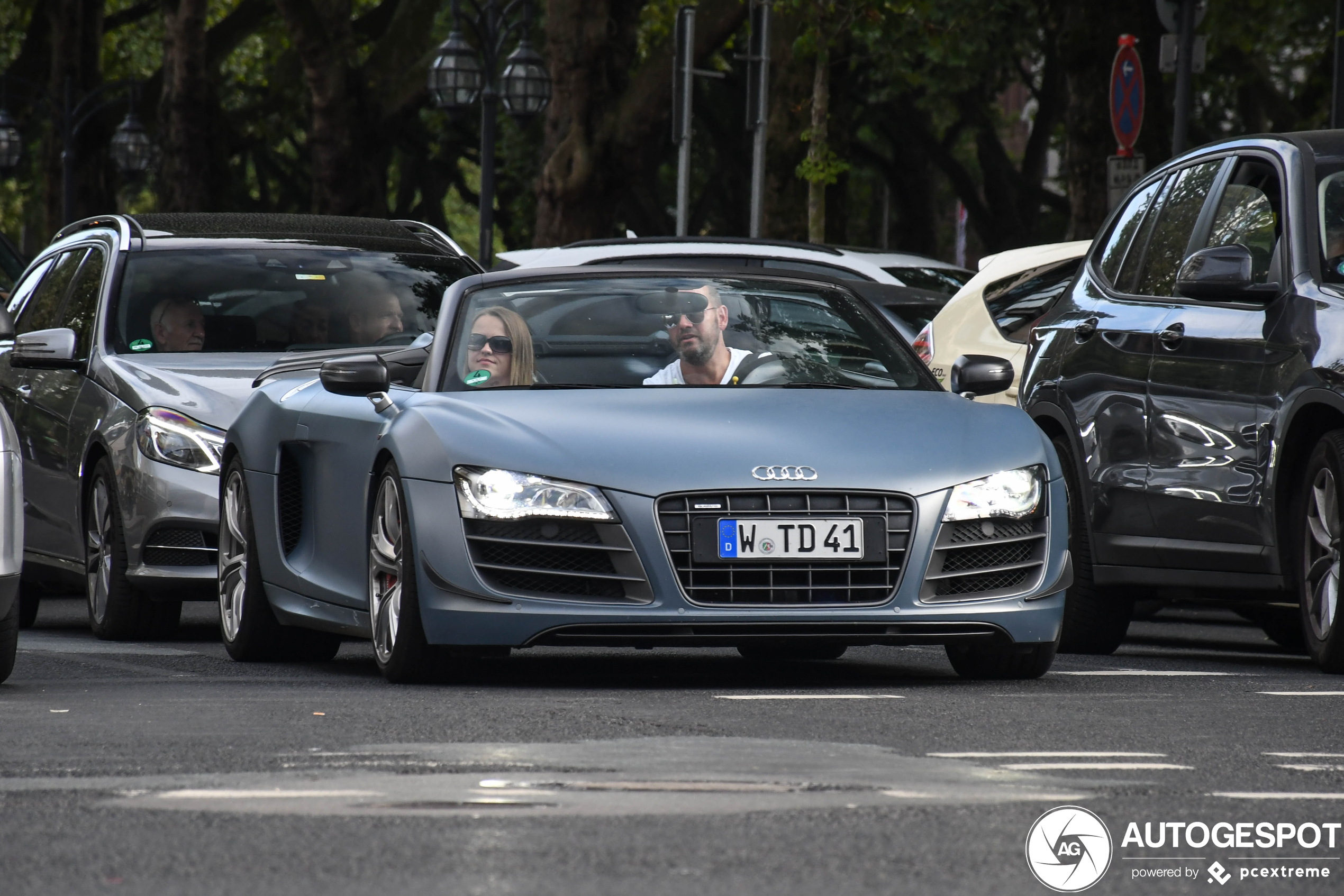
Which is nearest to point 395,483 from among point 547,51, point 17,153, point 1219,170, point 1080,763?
point 1080,763

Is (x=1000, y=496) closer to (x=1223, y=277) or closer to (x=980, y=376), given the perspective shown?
(x=980, y=376)

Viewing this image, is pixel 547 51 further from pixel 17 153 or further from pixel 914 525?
pixel 914 525

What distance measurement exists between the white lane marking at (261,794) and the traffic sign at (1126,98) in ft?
44.8

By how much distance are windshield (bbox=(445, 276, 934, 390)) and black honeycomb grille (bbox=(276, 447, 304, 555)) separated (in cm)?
92

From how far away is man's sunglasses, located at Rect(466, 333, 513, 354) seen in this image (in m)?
8.59

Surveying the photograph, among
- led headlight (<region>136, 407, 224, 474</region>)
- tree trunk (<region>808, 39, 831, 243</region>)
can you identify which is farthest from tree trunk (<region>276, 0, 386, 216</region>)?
led headlight (<region>136, 407, 224, 474</region>)

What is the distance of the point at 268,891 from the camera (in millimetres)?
4453

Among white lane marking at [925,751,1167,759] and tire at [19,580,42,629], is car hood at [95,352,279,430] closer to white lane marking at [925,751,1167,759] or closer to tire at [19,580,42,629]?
tire at [19,580,42,629]

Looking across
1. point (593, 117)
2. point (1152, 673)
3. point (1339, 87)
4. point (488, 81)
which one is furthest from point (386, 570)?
point (488, 81)

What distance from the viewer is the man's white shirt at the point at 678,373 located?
28.3ft

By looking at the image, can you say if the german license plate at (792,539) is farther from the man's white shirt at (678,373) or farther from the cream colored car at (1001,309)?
the cream colored car at (1001,309)

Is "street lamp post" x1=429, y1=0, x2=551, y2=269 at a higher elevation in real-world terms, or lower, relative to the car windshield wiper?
lower

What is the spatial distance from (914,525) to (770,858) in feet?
10.4

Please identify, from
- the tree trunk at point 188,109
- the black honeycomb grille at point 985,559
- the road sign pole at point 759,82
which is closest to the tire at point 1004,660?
the black honeycomb grille at point 985,559
